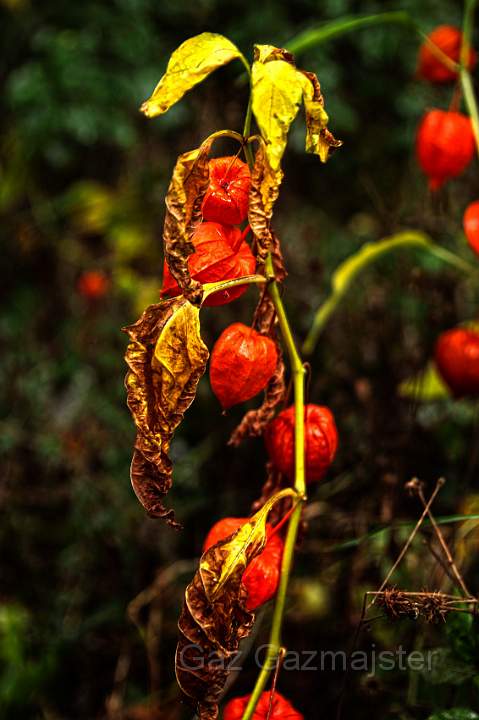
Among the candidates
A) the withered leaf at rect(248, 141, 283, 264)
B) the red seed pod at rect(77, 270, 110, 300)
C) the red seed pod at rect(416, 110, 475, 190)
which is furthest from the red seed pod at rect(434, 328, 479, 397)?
the red seed pod at rect(77, 270, 110, 300)

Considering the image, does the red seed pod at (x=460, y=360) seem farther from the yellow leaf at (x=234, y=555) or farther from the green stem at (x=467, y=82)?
the yellow leaf at (x=234, y=555)

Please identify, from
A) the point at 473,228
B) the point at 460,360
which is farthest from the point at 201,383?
the point at 473,228

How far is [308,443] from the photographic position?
2.61 feet

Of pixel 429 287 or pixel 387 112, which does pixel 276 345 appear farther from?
pixel 387 112

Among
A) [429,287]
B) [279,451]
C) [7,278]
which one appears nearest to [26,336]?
[7,278]

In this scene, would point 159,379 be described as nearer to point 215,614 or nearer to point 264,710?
point 215,614

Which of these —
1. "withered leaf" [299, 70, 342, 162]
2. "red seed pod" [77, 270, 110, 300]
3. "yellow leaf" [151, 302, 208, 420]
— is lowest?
"red seed pod" [77, 270, 110, 300]

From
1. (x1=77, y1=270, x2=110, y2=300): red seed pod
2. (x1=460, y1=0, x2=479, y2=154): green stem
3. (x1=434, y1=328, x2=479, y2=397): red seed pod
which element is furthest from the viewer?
(x1=77, y1=270, x2=110, y2=300): red seed pod

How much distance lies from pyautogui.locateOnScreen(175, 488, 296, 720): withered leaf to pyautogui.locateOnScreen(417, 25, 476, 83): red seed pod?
3.82 ft

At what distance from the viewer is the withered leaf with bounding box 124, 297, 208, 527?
0.66m

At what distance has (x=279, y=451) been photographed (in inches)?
31.6

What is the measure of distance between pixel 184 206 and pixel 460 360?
844mm

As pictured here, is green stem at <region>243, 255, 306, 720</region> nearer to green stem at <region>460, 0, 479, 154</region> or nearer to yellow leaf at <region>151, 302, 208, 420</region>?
yellow leaf at <region>151, 302, 208, 420</region>

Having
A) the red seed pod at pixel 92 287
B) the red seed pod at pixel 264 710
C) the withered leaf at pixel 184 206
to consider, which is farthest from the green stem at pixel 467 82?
the red seed pod at pixel 92 287
